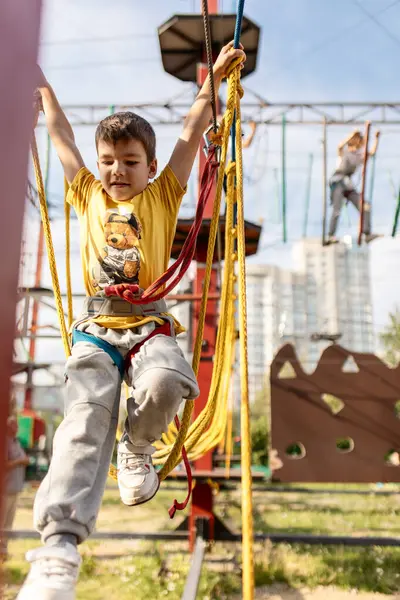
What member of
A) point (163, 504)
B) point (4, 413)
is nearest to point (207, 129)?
point (4, 413)

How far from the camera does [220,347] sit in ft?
7.46

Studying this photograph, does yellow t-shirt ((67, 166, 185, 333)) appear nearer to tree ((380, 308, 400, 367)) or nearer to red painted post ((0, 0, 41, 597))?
red painted post ((0, 0, 41, 597))

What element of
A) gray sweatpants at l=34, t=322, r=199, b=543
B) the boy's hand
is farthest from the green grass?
the boy's hand

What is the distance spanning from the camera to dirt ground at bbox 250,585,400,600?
3768 millimetres

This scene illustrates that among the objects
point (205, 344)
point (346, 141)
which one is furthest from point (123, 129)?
point (346, 141)

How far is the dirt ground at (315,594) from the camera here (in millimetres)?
3768

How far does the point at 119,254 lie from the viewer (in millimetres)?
1354

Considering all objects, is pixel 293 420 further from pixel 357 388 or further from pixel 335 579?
pixel 335 579

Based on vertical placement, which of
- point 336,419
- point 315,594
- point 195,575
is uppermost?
point 336,419

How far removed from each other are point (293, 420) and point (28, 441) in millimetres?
5188

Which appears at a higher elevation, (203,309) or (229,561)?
(203,309)

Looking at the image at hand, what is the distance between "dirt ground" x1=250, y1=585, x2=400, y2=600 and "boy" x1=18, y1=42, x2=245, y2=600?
3.13 m

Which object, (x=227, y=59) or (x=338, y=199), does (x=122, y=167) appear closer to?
(x=227, y=59)

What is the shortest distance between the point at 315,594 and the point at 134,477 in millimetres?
3318
